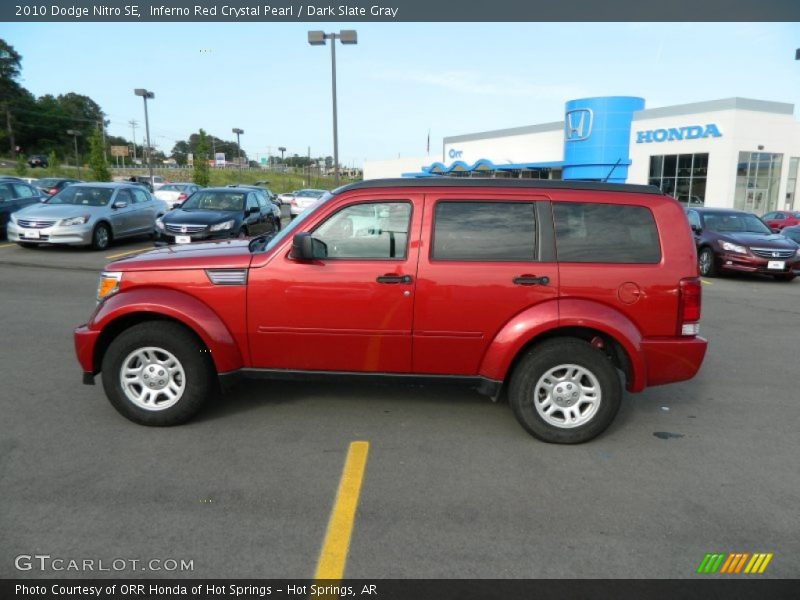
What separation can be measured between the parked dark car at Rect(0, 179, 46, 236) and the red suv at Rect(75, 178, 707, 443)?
1350 centimetres

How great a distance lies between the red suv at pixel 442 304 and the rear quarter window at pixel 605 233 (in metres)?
→ 0.01

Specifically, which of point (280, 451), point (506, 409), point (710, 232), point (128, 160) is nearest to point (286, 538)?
point (280, 451)

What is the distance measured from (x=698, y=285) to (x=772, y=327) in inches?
205

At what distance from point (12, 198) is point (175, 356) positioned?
47.2ft

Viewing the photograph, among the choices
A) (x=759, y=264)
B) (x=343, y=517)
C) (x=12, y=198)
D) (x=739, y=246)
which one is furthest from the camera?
(x=12, y=198)

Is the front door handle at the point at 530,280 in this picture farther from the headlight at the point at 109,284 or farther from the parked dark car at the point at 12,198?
the parked dark car at the point at 12,198

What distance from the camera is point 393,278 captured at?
4117mm

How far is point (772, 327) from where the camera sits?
825cm

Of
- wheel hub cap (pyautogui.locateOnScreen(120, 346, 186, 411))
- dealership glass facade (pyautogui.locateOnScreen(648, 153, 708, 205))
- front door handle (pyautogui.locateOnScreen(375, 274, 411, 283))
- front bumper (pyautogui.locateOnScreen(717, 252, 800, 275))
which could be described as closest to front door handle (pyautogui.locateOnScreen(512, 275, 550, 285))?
front door handle (pyautogui.locateOnScreen(375, 274, 411, 283))

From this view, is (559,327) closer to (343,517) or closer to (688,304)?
(688,304)

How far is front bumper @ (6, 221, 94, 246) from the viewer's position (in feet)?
42.9

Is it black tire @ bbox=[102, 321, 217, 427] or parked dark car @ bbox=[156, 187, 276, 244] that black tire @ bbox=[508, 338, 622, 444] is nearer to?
black tire @ bbox=[102, 321, 217, 427]

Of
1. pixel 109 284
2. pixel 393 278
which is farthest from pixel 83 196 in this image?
pixel 393 278
